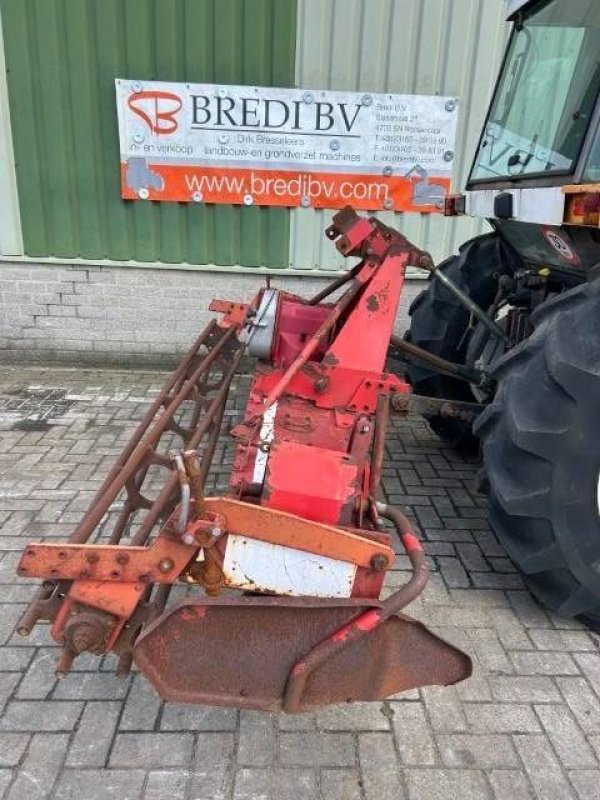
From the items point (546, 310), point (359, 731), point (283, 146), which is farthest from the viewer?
point (283, 146)

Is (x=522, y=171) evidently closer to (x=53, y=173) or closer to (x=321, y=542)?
(x=321, y=542)

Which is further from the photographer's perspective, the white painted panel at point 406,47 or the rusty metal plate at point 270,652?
the white painted panel at point 406,47

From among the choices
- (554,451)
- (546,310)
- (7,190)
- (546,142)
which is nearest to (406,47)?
(546,142)

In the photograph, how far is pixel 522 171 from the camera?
296 cm

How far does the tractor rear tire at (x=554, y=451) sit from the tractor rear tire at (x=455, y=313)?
1271 mm

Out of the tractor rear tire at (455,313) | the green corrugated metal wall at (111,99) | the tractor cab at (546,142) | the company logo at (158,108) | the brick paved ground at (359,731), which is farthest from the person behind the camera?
the company logo at (158,108)

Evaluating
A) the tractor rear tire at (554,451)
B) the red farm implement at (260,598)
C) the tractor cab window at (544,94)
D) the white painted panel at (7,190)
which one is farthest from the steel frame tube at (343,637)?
the white painted panel at (7,190)

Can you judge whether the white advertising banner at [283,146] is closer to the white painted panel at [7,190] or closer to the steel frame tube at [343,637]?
the white painted panel at [7,190]

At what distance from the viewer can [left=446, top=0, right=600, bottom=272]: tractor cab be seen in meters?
2.41

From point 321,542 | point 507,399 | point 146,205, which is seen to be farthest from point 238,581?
point 146,205

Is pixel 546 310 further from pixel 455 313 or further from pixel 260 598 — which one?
pixel 260 598

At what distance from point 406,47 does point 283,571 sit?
4456 mm

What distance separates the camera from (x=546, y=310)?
2416 mm

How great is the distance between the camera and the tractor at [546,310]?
2.21m
